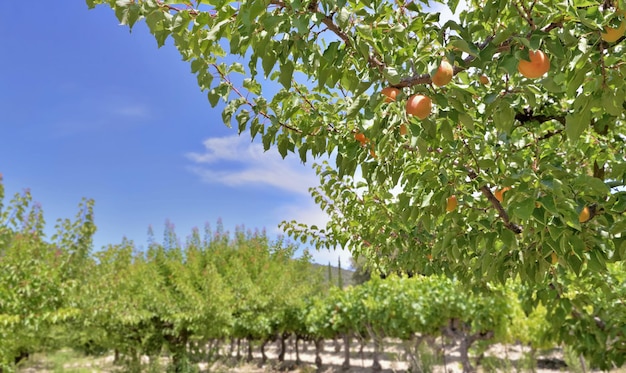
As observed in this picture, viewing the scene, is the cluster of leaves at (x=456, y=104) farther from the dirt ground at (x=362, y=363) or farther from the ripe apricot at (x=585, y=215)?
Answer: the dirt ground at (x=362, y=363)

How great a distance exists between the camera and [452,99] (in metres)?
1.46

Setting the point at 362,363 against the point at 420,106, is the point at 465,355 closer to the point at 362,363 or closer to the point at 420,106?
the point at 362,363

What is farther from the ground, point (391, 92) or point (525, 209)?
point (391, 92)

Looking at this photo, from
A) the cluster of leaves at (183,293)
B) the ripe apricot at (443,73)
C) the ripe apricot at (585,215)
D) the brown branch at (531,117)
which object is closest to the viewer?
the ripe apricot at (443,73)

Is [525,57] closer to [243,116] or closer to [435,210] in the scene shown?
[435,210]

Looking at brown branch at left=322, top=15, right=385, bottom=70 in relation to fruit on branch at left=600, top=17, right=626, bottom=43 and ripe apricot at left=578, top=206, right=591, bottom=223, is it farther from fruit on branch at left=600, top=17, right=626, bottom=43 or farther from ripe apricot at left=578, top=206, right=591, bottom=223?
ripe apricot at left=578, top=206, right=591, bottom=223

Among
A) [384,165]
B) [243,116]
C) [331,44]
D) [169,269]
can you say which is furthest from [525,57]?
[169,269]

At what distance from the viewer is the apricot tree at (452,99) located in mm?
1382

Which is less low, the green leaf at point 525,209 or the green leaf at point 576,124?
the green leaf at point 576,124

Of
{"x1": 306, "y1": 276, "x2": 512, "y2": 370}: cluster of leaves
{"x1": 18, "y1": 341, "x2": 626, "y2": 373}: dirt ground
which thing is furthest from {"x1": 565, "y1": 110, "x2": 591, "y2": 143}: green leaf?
{"x1": 18, "y1": 341, "x2": 626, "y2": 373}: dirt ground

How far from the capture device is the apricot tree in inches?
54.4

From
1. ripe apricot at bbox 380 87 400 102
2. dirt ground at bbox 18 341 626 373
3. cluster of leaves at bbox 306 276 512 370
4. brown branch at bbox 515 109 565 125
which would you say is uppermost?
brown branch at bbox 515 109 565 125

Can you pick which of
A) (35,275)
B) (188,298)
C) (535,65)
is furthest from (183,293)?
(535,65)

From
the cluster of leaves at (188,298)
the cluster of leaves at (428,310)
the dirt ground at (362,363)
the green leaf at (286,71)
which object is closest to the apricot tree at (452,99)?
the green leaf at (286,71)
